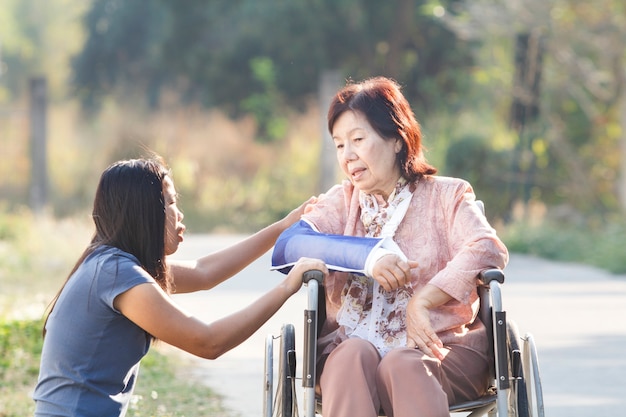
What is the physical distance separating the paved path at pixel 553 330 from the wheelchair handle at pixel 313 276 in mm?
1955

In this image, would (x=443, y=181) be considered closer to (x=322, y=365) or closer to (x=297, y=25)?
(x=322, y=365)

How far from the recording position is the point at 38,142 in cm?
1567

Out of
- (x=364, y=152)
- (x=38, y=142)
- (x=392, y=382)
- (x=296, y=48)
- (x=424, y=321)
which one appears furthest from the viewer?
(x=296, y=48)

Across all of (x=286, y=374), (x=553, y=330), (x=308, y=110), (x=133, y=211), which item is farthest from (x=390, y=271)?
(x=308, y=110)

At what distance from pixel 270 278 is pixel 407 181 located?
23.5ft

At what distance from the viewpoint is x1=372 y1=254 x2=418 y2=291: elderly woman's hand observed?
3.61 metres

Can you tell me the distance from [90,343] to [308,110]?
18.3 metres

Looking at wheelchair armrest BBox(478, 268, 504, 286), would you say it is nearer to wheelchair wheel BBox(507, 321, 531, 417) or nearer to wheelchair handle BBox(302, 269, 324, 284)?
wheelchair wheel BBox(507, 321, 531, 417)

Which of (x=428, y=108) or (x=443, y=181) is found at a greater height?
(x=428, y=108)

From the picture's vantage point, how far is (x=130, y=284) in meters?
3.35

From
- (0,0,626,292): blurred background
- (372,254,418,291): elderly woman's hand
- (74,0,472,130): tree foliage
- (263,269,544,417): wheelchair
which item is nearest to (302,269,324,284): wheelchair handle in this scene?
(263,269,544,417): wheelchair

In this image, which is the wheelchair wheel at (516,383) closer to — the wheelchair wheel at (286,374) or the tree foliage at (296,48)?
the wheelchair wheel at (286,374)

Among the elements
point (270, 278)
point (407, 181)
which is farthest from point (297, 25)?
point (407, 181)

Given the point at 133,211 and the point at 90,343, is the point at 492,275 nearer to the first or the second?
the point at 133,211
